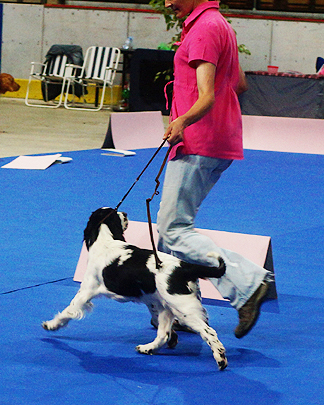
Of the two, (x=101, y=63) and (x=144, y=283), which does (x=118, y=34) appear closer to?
(x=101, y=63)

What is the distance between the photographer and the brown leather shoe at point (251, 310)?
8.38ft

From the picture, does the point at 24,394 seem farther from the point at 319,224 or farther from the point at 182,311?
the point at 319,224

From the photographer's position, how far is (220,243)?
11.3 ft

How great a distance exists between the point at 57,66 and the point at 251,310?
12.6 meters

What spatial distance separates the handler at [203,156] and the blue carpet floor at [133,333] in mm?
239

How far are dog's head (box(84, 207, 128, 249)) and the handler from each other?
0.57ft

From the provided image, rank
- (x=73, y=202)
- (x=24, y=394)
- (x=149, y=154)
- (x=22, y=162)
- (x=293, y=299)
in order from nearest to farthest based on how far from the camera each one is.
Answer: (x=24, y=394)
(x=293, y=299)
(x=73, y=202)
(x=22, y=162)
(x=149, y=154)

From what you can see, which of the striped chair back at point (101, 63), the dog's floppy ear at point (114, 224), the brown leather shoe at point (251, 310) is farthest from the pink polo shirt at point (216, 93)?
the striped chair back at point (101, 63)

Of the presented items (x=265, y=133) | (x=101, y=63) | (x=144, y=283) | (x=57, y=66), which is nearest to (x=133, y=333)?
(x=144, y=283)

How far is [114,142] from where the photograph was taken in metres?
8.94

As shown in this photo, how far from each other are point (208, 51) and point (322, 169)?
19.2ft

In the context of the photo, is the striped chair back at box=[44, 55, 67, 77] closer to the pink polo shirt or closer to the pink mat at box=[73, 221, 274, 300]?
the pink mat at box=[73, 221, 274, 300]

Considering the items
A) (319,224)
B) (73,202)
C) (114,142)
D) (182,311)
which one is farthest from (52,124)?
(182,311)

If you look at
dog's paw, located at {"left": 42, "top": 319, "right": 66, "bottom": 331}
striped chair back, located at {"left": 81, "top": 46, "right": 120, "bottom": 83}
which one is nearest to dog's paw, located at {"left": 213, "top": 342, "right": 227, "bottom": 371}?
dog's paw, located at {"left": 42, "top": 319, "right": 66, "bottom": 331}
